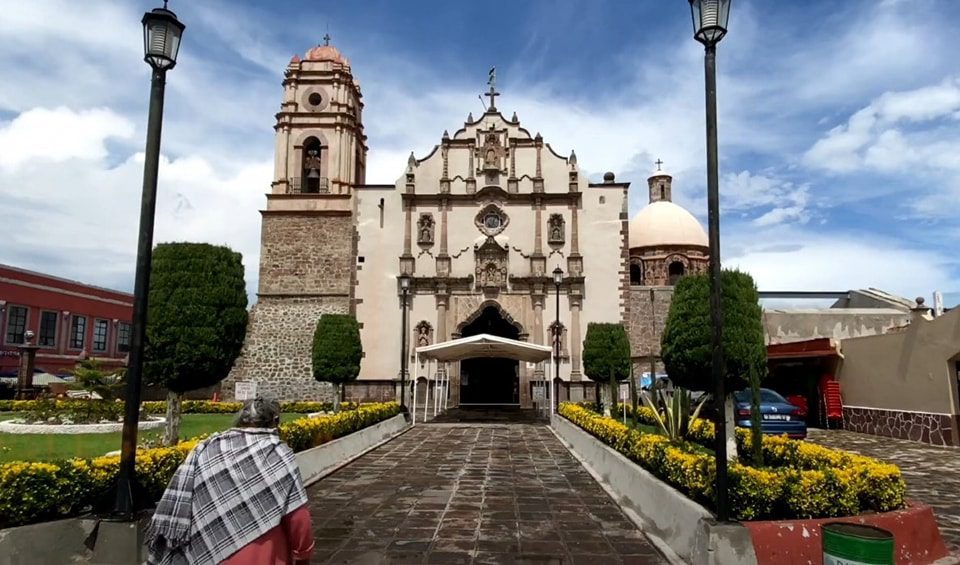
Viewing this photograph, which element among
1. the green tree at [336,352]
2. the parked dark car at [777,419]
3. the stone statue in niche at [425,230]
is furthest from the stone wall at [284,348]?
the parked dark car at [777,419]

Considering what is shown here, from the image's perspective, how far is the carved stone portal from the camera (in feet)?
84.3

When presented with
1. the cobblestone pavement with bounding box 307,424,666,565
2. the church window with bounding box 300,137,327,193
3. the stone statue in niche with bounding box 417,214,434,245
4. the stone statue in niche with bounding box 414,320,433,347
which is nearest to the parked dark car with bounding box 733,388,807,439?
the cobblestone pavement with bounding box 307,424,666,565

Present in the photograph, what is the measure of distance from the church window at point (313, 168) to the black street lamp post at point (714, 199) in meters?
23.6

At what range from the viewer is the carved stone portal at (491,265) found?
25703 millimetres

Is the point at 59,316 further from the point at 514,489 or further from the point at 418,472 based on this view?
the point at 514,489

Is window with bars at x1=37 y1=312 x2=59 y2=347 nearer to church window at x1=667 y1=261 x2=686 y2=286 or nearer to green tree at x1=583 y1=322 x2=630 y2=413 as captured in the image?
green tree at x1=583 y1=322 x2=630 y2=413

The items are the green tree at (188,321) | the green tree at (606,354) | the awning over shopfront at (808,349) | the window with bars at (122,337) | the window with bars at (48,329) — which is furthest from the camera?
the window with bars at (122,337)

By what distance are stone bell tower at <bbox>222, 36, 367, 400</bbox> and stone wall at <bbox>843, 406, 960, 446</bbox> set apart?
59.2 ft

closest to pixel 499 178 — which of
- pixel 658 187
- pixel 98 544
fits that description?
pixel 658 187

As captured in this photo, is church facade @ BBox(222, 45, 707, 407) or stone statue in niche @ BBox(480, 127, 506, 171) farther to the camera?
stone statue in niche @ BBox(480, 127, 506, 171)

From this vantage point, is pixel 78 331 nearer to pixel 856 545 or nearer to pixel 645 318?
pixel 645 318

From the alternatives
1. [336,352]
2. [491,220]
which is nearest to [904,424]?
[336,352]

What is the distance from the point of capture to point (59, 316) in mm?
33938

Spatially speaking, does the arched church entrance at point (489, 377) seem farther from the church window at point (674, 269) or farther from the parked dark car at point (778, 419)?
the parked dark car at point (778, 419)
